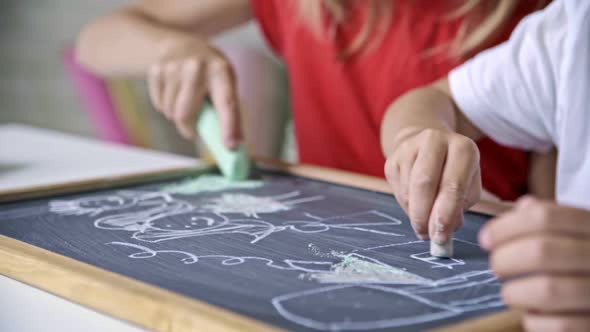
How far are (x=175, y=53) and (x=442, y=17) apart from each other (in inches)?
14.4

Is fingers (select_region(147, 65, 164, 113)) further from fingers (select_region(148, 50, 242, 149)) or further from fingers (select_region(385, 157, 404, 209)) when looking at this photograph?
fingers (select_region(385, 157, 404, 209))

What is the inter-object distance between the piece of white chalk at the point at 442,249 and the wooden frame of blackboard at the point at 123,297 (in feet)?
0.41

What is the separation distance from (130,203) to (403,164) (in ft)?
0.94

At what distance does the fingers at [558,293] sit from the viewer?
0.31 m

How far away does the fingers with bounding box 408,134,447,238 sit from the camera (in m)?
0.48

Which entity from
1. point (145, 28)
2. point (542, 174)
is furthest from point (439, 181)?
point (145, 28)

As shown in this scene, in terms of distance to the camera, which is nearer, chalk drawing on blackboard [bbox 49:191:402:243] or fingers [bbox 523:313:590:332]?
fingers [bbox 523:313:590:332]

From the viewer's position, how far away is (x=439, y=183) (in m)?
0.49

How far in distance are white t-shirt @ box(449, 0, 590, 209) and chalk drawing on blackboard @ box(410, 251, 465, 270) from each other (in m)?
0.28

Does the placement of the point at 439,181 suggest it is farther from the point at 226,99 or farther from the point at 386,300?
the point at 226,99

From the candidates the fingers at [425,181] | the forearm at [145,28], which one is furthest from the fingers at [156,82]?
the fingers at [425,181]

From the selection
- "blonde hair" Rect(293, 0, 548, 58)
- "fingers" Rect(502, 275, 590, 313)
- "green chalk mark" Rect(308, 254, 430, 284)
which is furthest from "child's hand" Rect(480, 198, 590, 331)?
"blonde hair" Rect(293, 0, 548, 58)

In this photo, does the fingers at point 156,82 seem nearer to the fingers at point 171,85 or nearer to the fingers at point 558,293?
the fingers at point 171,85

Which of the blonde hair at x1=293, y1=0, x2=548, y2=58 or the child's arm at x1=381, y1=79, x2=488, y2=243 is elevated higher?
the blonde hair at x1=293, y1=0, x2=548, y2=58
